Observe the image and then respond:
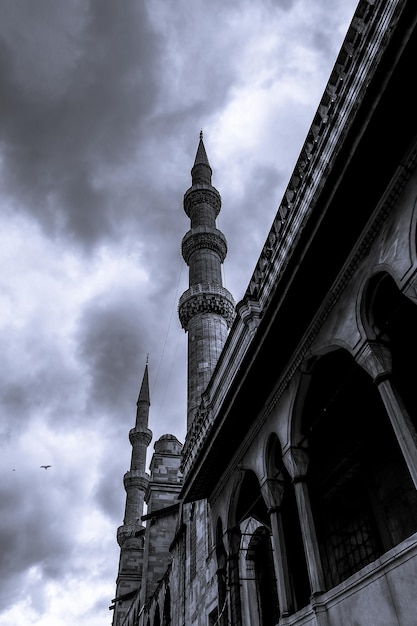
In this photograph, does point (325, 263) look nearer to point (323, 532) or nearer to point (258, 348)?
point (258, 348)

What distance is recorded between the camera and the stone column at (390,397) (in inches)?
204

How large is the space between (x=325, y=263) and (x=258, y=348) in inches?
77.8

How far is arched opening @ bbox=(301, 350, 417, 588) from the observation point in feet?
27.3

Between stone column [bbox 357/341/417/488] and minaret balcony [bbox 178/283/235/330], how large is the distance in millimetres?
19098

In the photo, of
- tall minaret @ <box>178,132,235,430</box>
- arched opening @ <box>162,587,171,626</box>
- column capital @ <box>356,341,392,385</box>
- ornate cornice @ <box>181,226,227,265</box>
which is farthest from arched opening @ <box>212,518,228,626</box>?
ornate cornice @ <box>181,226,227,265</box>

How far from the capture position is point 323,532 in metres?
10.6

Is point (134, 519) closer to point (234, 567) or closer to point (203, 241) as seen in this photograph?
point (203, 241)

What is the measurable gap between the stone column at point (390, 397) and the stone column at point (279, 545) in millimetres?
3425

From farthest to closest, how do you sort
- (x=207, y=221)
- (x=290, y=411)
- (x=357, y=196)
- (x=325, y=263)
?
(x=207, y=221)
(x=290, y=411)
(x=325, y=263)
(x=357, y=196)

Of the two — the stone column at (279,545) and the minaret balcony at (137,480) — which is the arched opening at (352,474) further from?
the minaret balcony at (137,480)

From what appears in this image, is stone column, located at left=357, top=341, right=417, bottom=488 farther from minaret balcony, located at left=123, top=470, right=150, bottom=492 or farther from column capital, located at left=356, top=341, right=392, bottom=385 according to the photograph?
minaret balcony, located at left=123, top=470, right=150, bottom=492

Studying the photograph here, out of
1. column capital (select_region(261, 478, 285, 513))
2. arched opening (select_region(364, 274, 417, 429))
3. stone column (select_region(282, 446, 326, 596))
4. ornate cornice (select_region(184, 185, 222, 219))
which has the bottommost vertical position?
stone column (select_region(282, 446, 326, 596))

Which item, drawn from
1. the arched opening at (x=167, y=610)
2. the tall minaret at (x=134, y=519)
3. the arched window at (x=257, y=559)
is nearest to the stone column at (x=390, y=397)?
the arched window at (x=257, y=559)

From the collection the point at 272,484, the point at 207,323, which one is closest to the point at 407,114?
the point at 272,484
